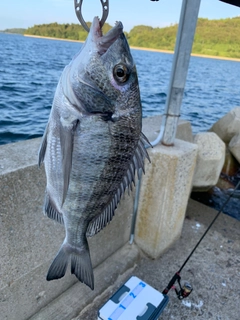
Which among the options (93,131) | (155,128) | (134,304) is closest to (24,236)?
(134,304)

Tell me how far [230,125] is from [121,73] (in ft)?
21.8

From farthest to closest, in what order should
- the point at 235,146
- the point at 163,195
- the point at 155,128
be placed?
the point at 235,146, the point at 155,128, the point at 163,195

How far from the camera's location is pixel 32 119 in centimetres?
675

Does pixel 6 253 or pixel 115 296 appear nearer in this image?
pixel 6 253

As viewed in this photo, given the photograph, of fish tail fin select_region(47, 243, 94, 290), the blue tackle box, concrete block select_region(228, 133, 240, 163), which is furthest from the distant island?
concrete block select_region(228, 133, 240, 163)

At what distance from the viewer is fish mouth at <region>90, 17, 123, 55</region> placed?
1.10 meters

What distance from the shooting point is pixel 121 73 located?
1.22 m

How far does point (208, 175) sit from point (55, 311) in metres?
4.03

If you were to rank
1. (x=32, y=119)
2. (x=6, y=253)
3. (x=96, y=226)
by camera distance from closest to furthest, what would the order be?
(x=96, y=226) → (x=6, y=253) → (x=32, y=119)

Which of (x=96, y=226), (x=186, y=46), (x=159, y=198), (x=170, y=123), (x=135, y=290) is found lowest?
(x=135, y=290)

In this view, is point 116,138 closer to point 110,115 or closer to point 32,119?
point 110,115

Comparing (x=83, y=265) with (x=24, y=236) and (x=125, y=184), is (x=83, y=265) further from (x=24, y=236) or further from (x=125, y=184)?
(x=24, y=236)

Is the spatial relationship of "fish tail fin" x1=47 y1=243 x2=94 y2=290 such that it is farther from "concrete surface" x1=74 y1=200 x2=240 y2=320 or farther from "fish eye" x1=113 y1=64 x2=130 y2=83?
"concrete surface" x1=74 y1=200 x2=240 y2=320

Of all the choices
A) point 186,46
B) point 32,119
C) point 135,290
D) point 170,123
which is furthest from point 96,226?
point 32,119
